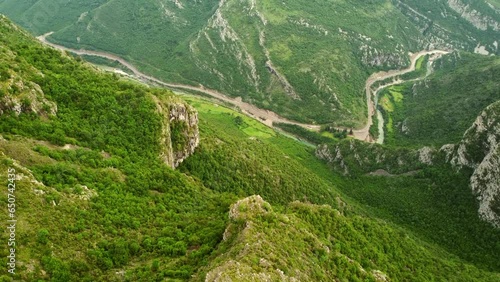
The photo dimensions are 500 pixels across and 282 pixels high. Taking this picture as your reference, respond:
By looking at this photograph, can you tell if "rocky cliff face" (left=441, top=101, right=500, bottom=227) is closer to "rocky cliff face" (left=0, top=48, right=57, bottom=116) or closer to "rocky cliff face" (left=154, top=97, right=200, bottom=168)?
"rocky cliff face" (left=154, top=97, right=200, bottom=168)

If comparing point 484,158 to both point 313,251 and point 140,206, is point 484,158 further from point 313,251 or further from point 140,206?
point 140,206

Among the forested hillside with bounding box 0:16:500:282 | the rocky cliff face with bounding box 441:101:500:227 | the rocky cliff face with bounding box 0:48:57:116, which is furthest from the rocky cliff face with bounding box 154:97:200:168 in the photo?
the rocky cliff face with bounding box 441:101:500:227

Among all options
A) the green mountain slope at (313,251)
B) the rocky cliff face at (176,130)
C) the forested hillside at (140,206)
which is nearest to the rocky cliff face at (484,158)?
the forested hillside at (140,206)

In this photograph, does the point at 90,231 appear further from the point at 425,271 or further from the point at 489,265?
the point at 489,265

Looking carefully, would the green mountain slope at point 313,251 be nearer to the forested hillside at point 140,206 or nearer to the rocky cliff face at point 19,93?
the forested hillside at point 140,206

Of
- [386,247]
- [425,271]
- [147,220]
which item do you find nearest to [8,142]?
[147,220]

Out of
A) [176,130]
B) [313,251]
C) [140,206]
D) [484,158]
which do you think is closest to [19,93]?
[140,206]
